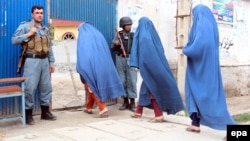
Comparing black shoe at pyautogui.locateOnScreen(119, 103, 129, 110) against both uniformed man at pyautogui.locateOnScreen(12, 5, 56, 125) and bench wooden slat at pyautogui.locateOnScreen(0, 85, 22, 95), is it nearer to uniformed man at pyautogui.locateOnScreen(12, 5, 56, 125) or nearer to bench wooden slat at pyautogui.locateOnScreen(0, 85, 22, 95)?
uniformed man at pyautogui.locateOnScreen(12, 5, 56, 125)

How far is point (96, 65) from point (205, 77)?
70.7 inches

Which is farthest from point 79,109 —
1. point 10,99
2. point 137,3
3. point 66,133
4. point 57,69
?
point 137,3

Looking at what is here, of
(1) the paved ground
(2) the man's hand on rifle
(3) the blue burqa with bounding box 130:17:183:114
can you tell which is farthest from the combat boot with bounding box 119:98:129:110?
(2) the man's hand on rifle

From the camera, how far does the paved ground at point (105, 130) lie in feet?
13.9

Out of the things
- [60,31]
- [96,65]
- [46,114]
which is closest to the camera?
[46,114]

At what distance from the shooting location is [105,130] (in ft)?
15.0

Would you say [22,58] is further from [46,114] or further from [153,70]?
[153,70]

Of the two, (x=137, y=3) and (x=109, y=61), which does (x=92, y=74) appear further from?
(x=137, y=3)

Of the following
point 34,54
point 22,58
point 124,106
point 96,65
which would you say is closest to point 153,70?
point 96,65

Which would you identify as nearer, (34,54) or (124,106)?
(34,54)

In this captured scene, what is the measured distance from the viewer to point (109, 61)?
5.55 meters

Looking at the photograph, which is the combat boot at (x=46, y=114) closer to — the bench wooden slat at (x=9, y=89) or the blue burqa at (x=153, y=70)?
the bench wooden slat at (x=9, y=89)

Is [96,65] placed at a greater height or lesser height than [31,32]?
lesser
